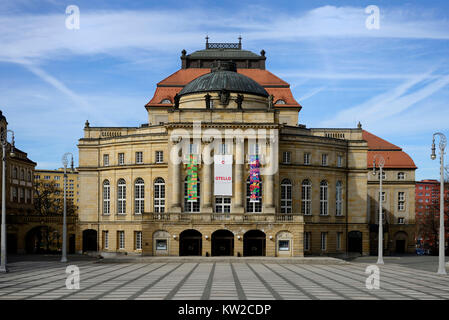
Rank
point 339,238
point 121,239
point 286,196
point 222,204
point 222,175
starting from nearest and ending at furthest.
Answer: point 222,175
point 222,204
point 286,196
point 121,239
point 339,238

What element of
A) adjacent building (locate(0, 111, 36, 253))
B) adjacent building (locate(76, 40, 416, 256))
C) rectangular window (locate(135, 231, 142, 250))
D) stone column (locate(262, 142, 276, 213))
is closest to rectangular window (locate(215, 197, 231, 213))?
adjacent building (locate(76, 40, 416, 256))

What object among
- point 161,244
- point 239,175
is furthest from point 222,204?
point 161,244

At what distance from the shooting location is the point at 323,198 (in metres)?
83.6

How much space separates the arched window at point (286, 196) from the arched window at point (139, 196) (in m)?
19.2

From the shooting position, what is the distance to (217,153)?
73375mm

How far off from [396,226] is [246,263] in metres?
55.9

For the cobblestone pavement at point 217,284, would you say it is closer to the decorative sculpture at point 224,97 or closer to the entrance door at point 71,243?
the decorative sculpture at point 224,97

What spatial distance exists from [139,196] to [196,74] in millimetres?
30119

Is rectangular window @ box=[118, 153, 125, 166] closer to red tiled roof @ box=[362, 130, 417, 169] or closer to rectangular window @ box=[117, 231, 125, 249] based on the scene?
rectangular window @ box=[117, 231, 125, 249]

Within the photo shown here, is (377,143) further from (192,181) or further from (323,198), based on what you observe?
(192,181)

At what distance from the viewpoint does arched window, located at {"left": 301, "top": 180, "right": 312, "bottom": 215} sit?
8156 centimetres

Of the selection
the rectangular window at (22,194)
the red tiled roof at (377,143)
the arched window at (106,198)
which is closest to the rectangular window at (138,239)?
the arched window at (106,198)
